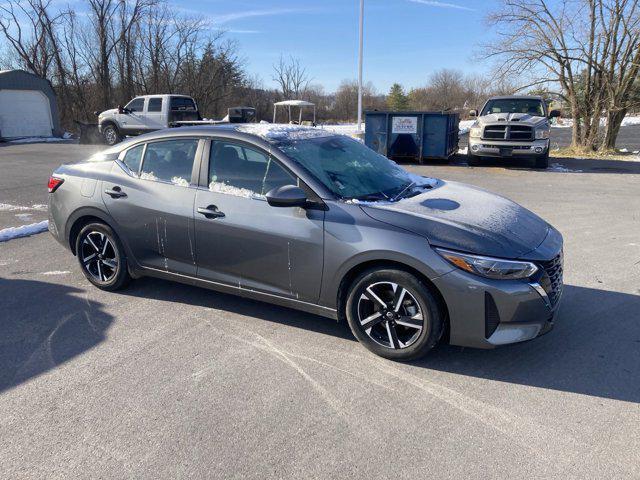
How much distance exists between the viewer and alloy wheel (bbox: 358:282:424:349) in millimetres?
3389

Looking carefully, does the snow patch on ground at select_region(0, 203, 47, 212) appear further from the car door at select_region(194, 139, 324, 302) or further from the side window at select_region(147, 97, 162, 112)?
the side window at select_region(147, 97, 162, 112)

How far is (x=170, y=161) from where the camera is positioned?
14.6 ft

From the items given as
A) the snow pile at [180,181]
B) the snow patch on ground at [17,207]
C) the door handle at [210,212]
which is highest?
the snow pile at [180,181]

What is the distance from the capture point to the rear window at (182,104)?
20.4m

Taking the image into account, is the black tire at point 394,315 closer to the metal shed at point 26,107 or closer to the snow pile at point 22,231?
the snow pile at point 22,231

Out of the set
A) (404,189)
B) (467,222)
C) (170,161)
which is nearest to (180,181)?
(170,161)

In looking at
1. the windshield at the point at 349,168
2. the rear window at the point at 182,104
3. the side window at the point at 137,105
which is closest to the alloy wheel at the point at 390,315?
the windshield at the point at 349,168

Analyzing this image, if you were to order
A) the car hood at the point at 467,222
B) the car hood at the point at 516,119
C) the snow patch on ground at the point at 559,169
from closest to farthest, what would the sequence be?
the car hood at the point at 467,222, the car hood at the point at 516,119, the snow patch on ground at the point at 559,169

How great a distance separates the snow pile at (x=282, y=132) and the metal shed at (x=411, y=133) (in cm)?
1143

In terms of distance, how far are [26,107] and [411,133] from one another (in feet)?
82.3

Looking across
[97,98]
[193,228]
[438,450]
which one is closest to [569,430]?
[438,450]

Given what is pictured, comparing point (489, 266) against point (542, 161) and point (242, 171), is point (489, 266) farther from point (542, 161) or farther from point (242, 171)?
point (542, 161)

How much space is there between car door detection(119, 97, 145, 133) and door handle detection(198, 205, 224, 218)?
721 inches

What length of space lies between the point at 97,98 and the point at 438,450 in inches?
1701
